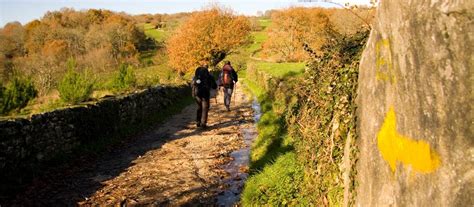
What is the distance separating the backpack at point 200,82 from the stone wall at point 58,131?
2.59 meters

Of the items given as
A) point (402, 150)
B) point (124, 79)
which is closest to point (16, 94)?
point (124, 79)

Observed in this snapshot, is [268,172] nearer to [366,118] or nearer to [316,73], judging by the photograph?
[316,73]

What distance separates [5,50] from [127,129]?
118 feet

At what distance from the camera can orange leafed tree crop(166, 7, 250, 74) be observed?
3825cm

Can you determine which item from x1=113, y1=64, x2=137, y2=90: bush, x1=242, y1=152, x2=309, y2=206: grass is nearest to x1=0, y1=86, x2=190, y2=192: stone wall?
x1=113, y1=64, x2=137, y2=90: bush

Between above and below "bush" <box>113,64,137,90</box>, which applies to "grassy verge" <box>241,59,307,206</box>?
below

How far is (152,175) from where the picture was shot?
820 cm

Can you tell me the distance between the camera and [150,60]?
164 ft

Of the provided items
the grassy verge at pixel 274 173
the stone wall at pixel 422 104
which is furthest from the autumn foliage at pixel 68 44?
the stone wall at pixel 422 104

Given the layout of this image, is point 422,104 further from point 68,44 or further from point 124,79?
point 68,44

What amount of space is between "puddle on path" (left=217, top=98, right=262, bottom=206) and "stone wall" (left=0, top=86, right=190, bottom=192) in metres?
3.88

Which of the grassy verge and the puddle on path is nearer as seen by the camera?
the grassy verge

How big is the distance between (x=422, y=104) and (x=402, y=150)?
43 centimetres

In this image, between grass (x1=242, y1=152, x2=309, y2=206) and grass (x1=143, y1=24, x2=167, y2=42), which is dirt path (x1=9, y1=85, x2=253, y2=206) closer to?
grass (x1=242, y1=152, x2=309, y2=206)
